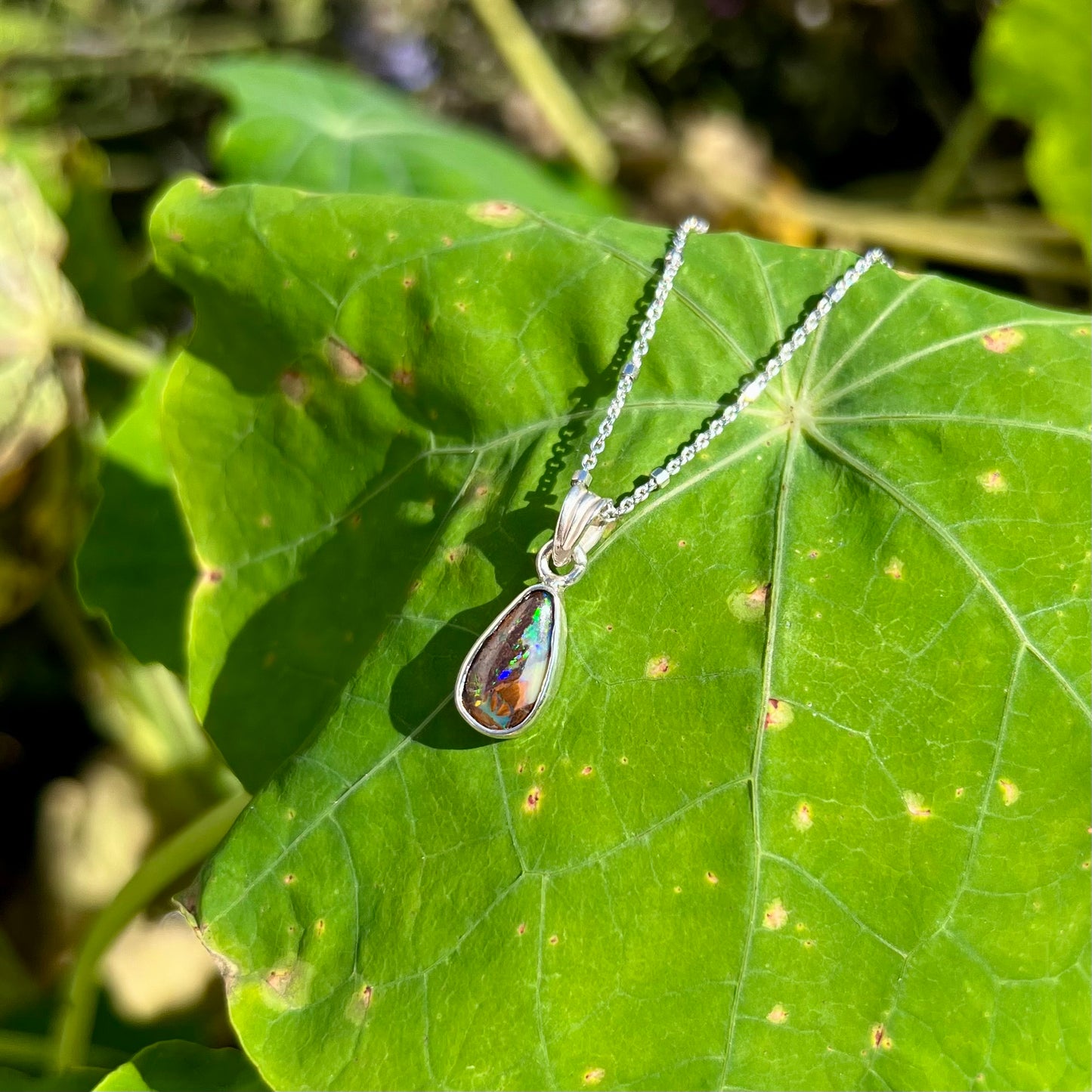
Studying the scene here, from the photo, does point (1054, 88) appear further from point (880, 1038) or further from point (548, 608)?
point (880, 1038)

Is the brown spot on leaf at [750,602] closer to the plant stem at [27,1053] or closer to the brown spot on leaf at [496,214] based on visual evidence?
the brown spot on leaf at [496,214]

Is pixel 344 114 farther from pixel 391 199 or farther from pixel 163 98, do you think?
pixel 391 199

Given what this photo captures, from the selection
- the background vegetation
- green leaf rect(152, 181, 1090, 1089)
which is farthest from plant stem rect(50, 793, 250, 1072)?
green leaf rect(152, 181, 1090, 1089)

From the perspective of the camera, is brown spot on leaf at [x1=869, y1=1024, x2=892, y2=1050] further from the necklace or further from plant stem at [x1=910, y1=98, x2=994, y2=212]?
plant stem at [x1=910, y1=98, x2=994, y2=212]

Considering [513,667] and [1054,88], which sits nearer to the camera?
[513,667]

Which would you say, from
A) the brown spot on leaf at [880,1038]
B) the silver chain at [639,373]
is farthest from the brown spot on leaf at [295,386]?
the brown spot on leaf at [880,1038]

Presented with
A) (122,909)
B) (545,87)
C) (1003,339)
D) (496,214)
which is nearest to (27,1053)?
(122,909)

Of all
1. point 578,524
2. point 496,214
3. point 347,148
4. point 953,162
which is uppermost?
point 496,214
